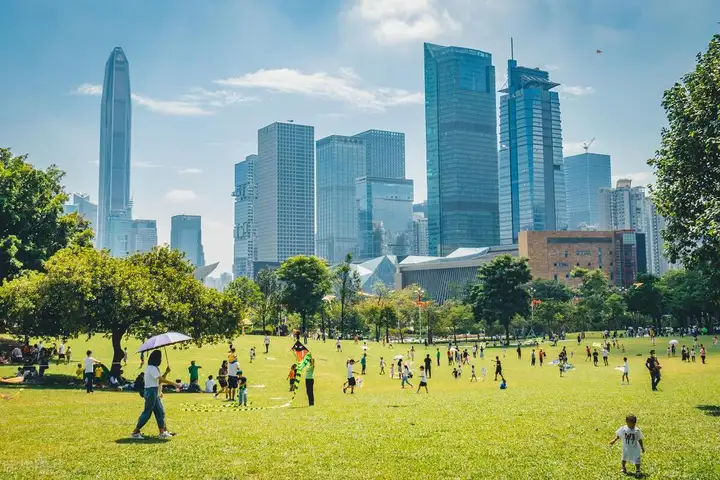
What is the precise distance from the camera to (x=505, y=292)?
275ft

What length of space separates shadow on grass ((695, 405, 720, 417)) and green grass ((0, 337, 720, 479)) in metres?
0.06

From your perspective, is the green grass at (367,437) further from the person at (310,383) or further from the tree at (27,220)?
the tree at (27,220)

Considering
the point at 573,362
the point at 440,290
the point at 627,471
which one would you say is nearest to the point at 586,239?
the point at 440,290

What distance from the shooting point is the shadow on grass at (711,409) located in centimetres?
1961

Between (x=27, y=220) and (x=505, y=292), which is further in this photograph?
(x=505, y=292)

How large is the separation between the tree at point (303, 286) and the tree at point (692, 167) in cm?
6697

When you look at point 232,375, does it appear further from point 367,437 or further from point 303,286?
point 303,286

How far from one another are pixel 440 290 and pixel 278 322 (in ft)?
287

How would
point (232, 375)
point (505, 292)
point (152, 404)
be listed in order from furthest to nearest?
point (505, 292)
point (232, 375)
point (152, 404)

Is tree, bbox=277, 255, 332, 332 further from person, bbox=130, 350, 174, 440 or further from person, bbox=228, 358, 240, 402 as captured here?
person, bbox=130, 350, 174, 440

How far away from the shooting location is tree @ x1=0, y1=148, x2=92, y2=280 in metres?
40.8

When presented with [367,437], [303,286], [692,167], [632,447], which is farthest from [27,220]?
[303,286]

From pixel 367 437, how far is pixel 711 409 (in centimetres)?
1281

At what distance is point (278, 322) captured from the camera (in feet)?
354
